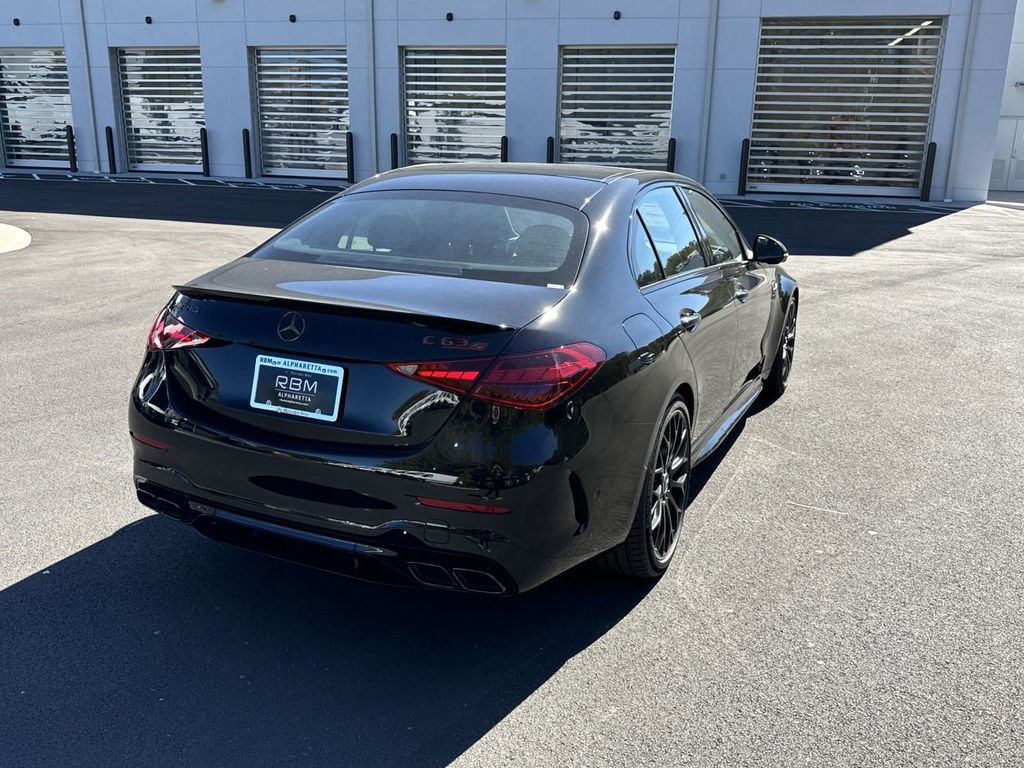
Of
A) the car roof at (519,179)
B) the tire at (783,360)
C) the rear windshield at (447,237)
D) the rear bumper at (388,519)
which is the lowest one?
the tire at (783,360)

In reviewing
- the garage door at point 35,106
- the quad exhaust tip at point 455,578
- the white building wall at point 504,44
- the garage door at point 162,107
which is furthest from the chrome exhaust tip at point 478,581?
the garage door at point 35,106

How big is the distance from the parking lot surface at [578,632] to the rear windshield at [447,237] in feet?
4.21

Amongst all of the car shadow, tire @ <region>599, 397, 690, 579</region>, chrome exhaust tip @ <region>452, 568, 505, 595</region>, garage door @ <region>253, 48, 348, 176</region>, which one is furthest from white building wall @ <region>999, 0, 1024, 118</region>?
chrome exhaust tip @ <region>452, 568, 505, 595</region>

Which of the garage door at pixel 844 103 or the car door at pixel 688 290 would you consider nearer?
the car door at pixel 688 290

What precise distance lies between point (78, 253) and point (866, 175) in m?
17.6

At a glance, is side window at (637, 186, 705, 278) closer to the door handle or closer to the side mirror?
the door handle

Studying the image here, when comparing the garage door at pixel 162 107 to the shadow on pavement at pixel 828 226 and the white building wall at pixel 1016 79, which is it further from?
the white building wall at pixel 1016 79

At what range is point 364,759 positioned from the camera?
2.64 meters

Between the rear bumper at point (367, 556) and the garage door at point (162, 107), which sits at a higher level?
the garage door at point (162, 107)

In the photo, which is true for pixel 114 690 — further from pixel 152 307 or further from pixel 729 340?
pixel 152 307

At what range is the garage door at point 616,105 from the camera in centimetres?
2219

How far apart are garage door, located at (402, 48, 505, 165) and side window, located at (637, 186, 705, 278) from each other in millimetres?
19736

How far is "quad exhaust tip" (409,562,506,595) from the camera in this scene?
115 inches

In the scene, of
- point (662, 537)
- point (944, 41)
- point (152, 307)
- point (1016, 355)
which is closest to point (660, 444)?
point (662, 537)
